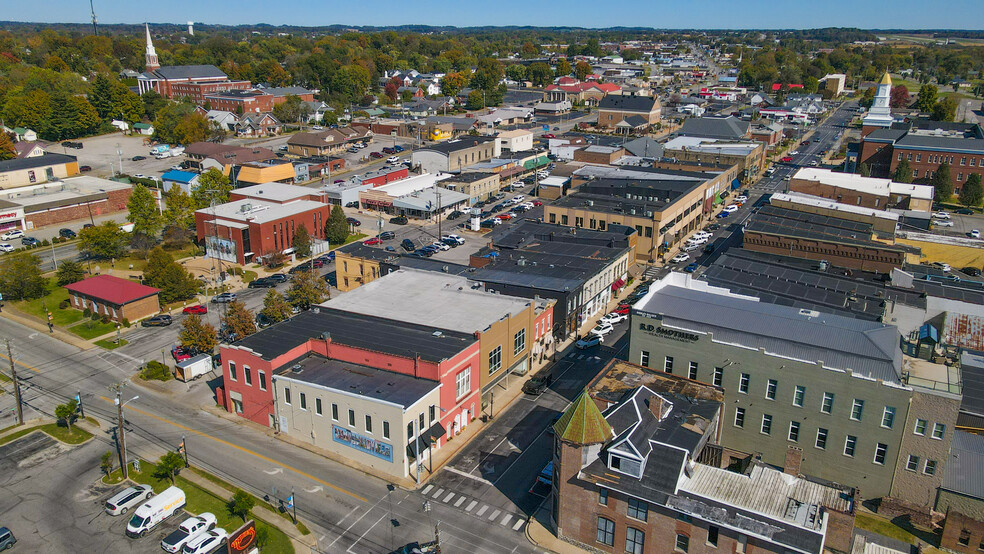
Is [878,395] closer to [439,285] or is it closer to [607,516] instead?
[607,516]

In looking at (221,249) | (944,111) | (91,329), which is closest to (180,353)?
(91,329)

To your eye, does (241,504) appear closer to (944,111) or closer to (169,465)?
(169,465)

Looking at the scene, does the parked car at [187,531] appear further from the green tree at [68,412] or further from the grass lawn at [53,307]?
the grass lawn at [53,307]

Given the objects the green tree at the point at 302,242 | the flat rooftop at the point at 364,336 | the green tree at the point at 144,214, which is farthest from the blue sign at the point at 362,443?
the green tree at the point at 144,214

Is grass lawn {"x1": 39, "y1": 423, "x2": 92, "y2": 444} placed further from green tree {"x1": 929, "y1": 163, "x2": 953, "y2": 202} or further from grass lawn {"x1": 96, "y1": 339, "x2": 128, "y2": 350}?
green tree {"x1": 929, "y1": 163, "x2": 953, "y2": 202}

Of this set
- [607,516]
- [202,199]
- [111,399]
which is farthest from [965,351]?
[202,199]

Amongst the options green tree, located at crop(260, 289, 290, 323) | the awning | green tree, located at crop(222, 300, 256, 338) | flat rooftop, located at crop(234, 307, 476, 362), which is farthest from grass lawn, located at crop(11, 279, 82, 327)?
the awning
